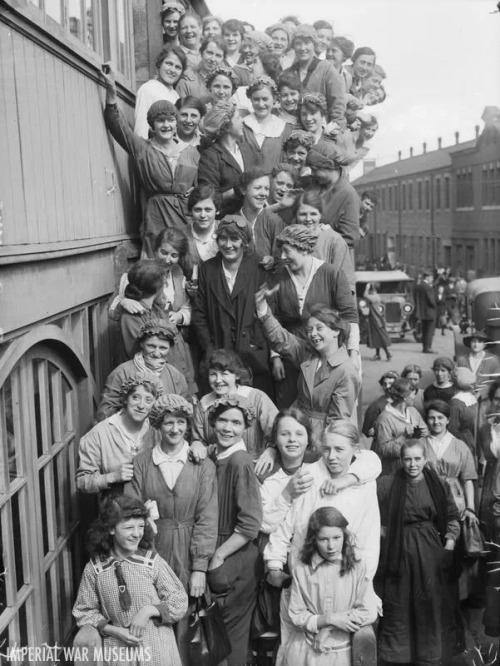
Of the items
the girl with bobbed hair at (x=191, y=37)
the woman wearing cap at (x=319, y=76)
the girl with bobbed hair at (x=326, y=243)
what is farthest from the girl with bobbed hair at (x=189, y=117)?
the woman wearing cap at (x=319, y=76)

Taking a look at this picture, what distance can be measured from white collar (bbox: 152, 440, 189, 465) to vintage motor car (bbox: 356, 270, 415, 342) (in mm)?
17593

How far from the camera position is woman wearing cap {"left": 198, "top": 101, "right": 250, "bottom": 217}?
8.35 meters

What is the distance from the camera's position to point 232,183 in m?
8.49

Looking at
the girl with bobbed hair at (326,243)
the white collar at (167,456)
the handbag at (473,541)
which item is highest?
the girl with bobbed hair at (326,243)

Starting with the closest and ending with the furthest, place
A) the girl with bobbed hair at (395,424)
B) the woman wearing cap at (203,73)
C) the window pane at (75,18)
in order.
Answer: the window pane at (75,18) < the girl with bobbed hair at (395,424) < the woman wearing cap at (203,73)

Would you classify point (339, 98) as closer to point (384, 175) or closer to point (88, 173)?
point (88, 173)

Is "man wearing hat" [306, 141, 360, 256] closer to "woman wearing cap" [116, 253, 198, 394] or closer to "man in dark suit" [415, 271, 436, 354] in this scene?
"woman wearing cap" [116, 253, 198, 394]

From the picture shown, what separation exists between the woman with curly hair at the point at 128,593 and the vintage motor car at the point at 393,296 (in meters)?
18.1

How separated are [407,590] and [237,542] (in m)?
1.34

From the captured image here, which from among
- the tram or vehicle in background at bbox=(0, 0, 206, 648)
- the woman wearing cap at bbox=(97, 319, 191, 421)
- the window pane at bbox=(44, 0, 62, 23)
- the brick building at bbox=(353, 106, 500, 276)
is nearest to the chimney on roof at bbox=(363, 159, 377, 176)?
the brick building at bbox=(353, 106, 500, 276)

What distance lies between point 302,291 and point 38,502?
8.58ft

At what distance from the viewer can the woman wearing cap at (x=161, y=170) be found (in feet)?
26.4

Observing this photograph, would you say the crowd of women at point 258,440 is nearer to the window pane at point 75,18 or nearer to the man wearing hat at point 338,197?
the man wearing hat at point 338,197

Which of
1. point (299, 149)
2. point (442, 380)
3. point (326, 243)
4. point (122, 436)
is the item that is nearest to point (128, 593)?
point (122, 436)
